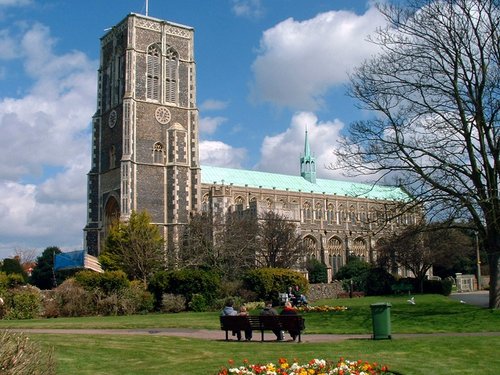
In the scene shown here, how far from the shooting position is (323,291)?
131ft

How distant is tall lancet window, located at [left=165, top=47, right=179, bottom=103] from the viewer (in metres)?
50.7

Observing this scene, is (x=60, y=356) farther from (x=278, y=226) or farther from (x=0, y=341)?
(x=278, y=226)

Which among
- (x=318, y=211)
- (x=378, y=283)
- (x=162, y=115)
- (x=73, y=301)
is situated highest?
(x=162, y=115)

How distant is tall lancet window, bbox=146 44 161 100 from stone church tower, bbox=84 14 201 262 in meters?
→ 0.09

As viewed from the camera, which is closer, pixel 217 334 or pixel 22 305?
pixel 217 334

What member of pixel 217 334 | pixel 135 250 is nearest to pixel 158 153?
pixel 135 250

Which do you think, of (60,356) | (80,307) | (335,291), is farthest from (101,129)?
(60,356)

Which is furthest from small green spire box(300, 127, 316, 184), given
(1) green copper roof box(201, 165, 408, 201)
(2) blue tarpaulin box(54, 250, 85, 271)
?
(2) blue tarpaulin box(54, 250, 85, 271)

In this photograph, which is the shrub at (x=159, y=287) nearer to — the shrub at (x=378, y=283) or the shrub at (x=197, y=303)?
the shrub at (x=197, y=303)

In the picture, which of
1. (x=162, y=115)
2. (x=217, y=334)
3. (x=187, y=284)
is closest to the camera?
(x=217, y=334)

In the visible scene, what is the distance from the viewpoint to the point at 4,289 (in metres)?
26.0

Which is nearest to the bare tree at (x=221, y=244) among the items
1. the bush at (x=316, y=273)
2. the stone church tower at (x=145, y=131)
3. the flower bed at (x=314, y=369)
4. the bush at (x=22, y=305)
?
the stone church tower at (x=145, y=131)

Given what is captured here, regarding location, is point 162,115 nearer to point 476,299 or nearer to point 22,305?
point 22,305

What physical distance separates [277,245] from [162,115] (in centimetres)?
1562
